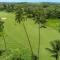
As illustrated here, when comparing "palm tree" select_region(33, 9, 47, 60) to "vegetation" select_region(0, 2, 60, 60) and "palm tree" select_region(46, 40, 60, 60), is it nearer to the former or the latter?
"vegetation" select_region(0, 2, 60, 60)

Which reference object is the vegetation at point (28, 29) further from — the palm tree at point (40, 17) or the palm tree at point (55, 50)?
the palm tree at point (55, 50)

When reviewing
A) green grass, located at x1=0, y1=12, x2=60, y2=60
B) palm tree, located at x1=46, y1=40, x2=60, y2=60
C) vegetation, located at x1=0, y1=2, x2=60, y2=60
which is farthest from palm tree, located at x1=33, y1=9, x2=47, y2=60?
palm tree, located at x1=46, y1=40, x2=60, y2=60

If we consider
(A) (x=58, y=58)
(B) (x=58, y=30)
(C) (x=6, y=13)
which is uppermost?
(C) (x=6, y=13)

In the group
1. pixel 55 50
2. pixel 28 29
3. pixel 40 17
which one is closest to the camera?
pixel 55 50

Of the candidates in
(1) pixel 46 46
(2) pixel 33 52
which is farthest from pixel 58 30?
(2) pixel 33 52

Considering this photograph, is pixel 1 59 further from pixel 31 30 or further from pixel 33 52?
pixel 31 30

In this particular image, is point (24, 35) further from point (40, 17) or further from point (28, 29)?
point (40, 17)

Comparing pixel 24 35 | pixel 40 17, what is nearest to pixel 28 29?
pixel 24 35

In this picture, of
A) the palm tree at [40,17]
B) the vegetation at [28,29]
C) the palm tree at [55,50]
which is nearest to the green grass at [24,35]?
the vegetation at [28,29]
